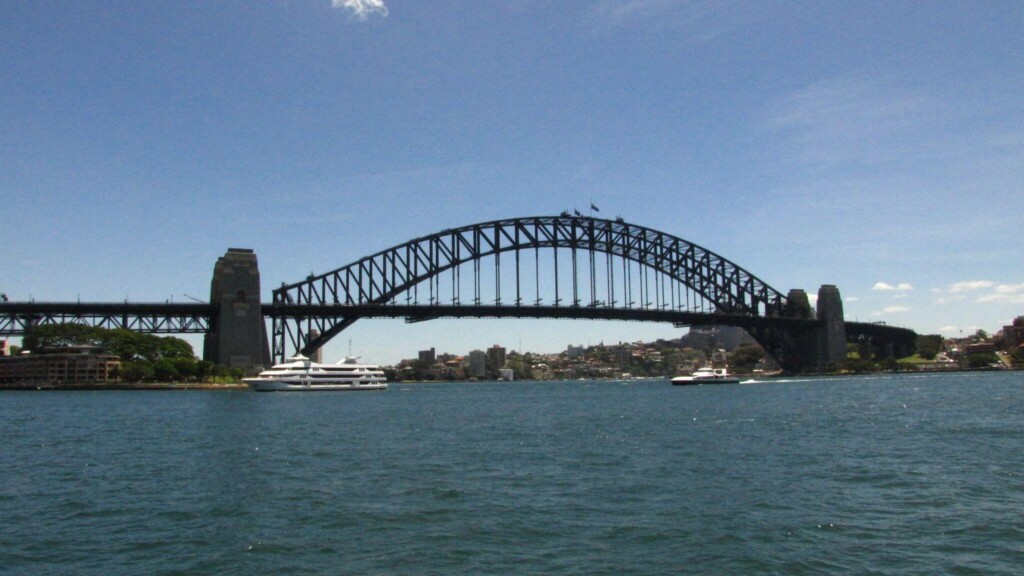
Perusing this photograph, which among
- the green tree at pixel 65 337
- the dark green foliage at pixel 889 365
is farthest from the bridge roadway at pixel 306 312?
the dark green foliage at pixel 889 365

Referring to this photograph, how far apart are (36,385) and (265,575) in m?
111

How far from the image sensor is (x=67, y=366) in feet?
385

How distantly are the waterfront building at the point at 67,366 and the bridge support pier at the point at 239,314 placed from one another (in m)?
22.2

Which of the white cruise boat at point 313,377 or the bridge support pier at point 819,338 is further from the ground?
the bridge support pier at point 819,338

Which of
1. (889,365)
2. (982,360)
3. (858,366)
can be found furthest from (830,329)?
(982,360)

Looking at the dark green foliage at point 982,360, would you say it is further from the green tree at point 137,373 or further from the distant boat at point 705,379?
the green tree at point 137,373

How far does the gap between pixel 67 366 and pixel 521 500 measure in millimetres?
110917

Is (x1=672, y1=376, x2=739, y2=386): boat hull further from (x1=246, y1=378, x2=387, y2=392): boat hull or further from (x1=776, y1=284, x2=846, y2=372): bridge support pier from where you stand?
(x1=776, y1=284, x2=846, y2=372): bridge support pier

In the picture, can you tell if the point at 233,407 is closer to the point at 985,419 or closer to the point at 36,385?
the point at 985,419

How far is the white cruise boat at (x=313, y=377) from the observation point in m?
95.2

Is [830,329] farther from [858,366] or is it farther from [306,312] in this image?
[306,312]

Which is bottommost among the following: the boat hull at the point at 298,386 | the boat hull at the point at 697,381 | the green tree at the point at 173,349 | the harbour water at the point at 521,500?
the harbour water at the point at 521,500

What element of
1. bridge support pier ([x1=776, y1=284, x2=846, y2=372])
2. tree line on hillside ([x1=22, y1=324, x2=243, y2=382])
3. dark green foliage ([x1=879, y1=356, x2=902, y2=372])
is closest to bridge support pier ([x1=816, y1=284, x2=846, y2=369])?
bridge support pier ([x1=776, y1=284, x2=846, y2=372])

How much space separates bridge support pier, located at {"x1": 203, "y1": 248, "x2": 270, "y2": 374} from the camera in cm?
10419
